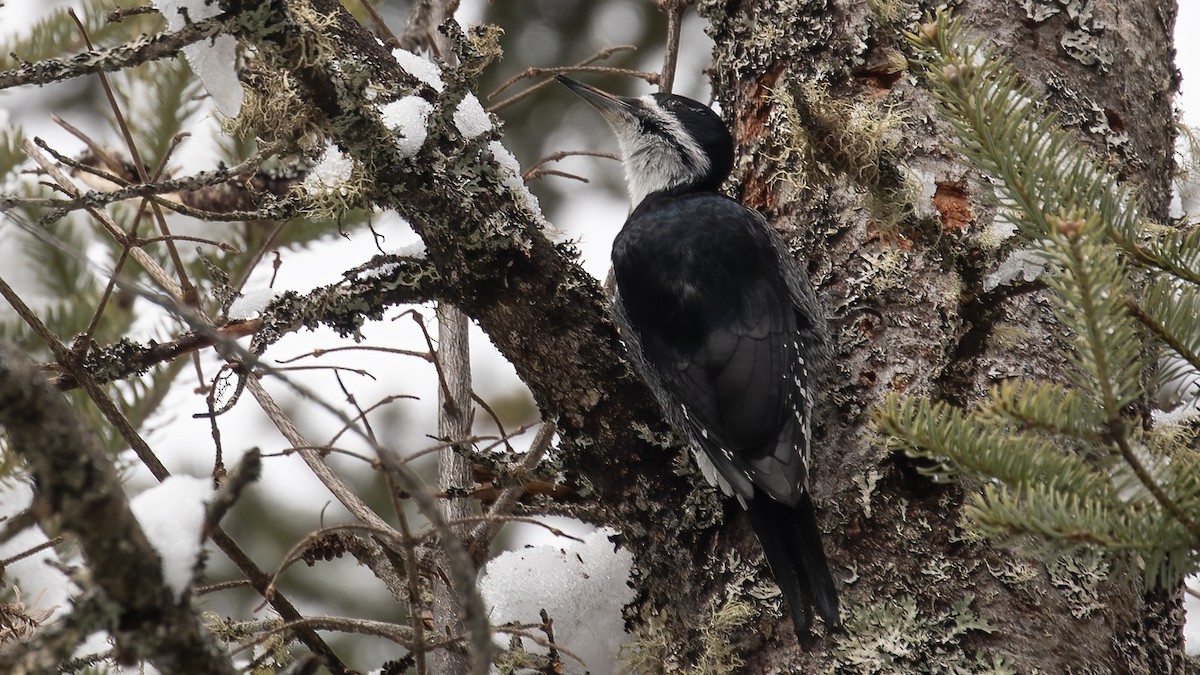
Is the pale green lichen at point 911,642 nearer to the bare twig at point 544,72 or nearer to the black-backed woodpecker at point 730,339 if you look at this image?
the black-backed woodpecker at point 730,339

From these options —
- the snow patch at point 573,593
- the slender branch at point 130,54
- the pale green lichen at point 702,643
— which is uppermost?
the slender branch at point 130,54

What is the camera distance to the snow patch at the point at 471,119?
2.31 m

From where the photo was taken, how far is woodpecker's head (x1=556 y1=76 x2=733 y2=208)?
3.29 m

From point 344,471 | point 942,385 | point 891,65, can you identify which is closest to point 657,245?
point 891,65

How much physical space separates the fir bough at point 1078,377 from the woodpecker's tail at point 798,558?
0.66m

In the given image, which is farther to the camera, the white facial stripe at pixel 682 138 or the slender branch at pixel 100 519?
the white facial stripe at pixel 682 138

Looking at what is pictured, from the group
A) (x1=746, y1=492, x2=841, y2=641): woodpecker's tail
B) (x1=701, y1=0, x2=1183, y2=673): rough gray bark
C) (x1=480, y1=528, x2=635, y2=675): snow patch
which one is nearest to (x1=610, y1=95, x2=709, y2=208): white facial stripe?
(x1=701, y1=0, x2=1183, y2=673): rough gray bark

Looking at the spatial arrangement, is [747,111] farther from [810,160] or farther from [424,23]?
[424,23]

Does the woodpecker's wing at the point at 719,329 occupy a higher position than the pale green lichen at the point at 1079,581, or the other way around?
the woodpecker's wing at the point at 719,329

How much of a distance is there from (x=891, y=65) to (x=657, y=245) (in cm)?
75

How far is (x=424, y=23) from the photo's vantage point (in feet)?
11.0

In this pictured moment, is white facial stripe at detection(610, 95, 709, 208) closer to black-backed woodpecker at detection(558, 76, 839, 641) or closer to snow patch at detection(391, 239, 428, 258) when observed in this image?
black-backed woodpecker at detection(558, 76, 839, 641)

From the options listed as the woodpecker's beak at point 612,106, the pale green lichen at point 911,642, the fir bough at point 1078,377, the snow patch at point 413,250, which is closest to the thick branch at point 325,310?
the snow patch at point 413,250

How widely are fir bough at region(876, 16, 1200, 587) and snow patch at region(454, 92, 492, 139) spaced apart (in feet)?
3.54
